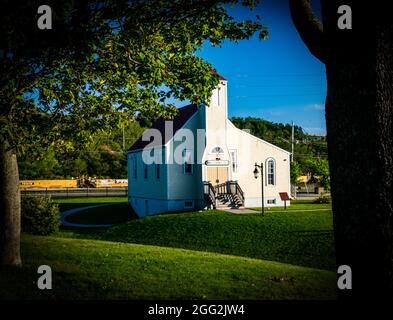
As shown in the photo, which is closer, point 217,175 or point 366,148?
point 366,148

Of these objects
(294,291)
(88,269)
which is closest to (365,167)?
(294,291)

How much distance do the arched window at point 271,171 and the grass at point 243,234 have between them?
22.8ft

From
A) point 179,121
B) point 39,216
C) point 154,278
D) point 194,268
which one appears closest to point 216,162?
point 179,121

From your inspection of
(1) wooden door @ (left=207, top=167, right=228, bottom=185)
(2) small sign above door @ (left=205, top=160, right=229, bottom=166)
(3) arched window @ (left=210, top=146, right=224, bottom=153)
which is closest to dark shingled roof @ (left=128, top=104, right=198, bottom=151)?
(3) arched window @ (left=210, top=146, right=224, bottom=153)

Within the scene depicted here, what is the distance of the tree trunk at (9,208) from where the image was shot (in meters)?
10.7

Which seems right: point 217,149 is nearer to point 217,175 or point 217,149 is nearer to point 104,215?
point 217,175

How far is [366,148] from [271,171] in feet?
99.6

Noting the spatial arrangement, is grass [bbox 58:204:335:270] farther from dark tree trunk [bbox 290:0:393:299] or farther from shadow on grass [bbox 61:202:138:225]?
dark tree trunk [bbox 290:0:393:299]

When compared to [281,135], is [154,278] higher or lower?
lower

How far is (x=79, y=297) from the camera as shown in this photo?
322 inches

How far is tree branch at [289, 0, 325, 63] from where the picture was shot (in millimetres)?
5438

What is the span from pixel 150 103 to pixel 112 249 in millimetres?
5490

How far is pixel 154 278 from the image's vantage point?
998 centimetres
